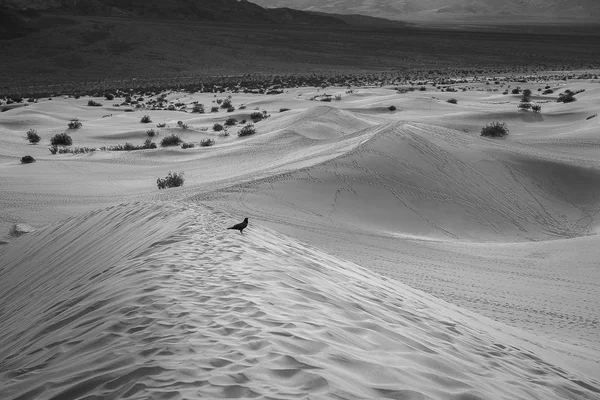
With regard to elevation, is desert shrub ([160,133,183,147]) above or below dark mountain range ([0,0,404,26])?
below

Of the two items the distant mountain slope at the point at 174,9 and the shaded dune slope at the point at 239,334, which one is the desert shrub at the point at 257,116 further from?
the distant mountain slope at the point at 174,9

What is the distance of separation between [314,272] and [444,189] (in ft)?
27.4

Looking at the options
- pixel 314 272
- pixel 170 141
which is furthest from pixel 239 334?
pixel 170 141

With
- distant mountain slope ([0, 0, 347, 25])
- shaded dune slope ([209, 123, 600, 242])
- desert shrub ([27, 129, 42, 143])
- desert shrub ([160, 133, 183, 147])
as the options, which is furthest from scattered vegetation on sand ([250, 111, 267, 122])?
distant mountain slope ([0, 0, 347, 25])

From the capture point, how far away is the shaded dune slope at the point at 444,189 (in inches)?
477

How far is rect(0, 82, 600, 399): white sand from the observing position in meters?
3.64

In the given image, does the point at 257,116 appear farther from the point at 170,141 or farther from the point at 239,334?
the point at 239,334

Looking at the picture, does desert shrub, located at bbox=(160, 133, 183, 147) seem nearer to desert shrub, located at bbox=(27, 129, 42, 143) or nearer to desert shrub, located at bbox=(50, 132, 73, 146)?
desert shrub, located at bbox=(50, 132, 73, 146)

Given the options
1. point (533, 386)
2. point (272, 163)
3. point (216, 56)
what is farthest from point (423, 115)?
point (216, 56)

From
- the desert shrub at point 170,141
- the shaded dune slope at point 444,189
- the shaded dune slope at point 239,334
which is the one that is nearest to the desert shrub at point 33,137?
the desert shrub at point 170,141

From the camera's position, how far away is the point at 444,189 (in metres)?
13.6

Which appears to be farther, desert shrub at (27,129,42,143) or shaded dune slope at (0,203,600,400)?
desert shrub at (27,129,42,143)

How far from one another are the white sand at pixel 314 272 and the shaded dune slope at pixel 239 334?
0.06ft

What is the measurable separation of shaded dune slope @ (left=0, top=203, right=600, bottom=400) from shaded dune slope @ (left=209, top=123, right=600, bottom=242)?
204 inches
